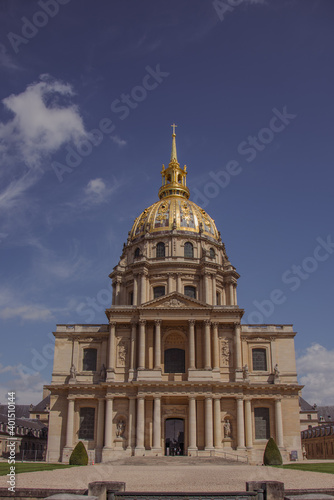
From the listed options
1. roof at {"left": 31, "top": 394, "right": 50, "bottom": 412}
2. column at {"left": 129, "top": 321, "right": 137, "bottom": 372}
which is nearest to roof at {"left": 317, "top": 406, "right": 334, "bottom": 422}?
roof at {"left": 31, "top": 394, "right": 50, "bottom": 412}

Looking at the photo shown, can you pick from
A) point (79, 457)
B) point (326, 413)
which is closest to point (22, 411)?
point (79, 457)

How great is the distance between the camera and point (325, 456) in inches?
2776

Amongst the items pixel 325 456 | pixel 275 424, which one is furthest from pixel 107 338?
pixel 325 456

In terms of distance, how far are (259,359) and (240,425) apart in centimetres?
784

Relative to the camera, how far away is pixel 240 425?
157 feet

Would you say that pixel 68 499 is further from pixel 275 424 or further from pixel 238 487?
pixel 275 424

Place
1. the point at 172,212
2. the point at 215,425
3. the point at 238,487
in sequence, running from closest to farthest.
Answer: the point at 238,487 < the point at 215,425 < the point at 172,212

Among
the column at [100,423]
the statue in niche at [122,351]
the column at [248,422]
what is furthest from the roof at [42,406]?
the column at [248,422]

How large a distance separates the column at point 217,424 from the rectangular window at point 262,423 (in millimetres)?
4344

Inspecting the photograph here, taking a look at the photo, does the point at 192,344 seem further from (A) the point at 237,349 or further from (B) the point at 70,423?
(B) the point at 70,423

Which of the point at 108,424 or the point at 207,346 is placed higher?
the point at 207,346

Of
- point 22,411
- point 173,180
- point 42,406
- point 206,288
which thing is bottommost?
point 22,411

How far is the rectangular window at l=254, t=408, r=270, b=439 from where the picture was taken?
162 ft

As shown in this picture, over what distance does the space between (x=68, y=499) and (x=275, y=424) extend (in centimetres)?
4005
